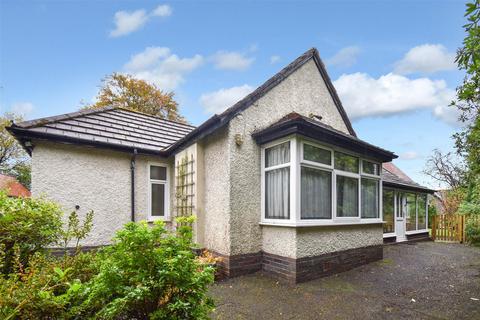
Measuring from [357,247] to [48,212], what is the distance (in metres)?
7.99

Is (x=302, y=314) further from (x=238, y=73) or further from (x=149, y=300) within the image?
(x=238, y=73)

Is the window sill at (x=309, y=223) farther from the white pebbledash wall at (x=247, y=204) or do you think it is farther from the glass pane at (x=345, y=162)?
the glass pane at (x=345, y=162)

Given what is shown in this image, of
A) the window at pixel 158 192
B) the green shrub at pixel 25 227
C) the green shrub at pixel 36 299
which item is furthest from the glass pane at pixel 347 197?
the green shrub at pixel 36 299

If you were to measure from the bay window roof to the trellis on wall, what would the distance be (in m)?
2.41

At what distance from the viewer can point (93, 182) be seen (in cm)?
848

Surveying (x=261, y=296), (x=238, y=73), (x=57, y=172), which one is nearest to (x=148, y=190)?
(x=57, y=172)

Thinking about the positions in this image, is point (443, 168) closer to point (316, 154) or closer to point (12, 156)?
point (316, 154)

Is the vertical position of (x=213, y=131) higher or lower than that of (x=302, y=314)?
higher

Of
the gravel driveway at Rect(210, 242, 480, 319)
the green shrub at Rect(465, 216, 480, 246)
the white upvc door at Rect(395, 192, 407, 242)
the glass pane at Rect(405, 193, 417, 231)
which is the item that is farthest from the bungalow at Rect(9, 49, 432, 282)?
the green shrub at Rect(465, 216, 480, 246)

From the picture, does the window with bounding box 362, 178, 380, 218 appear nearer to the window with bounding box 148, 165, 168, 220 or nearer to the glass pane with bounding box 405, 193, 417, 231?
the window with bounding box 148, 165, 168, 220

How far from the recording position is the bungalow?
6.85 meters

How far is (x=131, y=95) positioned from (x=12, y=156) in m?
16.2

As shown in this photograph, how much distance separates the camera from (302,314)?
4621 mm

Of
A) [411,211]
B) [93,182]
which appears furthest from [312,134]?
[411,211]
